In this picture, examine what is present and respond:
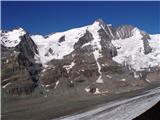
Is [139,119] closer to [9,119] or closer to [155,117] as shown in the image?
[155,117]

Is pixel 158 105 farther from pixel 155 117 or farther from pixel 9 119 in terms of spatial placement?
pixel 9 119

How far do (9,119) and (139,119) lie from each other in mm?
140044

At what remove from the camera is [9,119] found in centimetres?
14425

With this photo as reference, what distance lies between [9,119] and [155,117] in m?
140

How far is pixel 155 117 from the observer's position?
9.11 m

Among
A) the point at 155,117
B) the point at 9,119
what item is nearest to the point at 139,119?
the point at 155,117

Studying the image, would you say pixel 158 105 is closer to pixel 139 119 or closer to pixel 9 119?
pixel 139 119

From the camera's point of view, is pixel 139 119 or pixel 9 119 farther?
pixel 9 119

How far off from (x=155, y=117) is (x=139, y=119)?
0.49m

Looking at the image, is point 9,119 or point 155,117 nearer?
point 155,117

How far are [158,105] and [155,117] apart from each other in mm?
320

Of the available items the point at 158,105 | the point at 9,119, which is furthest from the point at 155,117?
the point at 9,119

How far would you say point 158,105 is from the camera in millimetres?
9234
